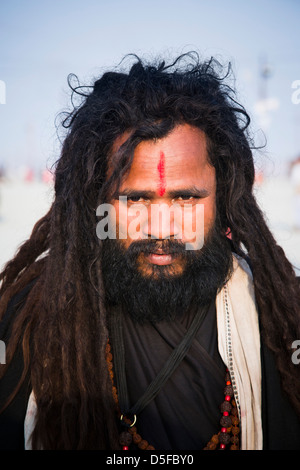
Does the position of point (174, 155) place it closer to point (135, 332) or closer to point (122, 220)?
point (122, 220)

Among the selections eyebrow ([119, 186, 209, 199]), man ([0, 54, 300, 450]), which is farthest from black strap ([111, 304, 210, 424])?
Result: eyebrow ([119, 186, 209, 199])

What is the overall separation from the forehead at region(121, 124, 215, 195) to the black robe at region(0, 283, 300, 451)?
72 centimetres

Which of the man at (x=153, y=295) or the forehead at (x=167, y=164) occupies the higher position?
the forehead at (x=167, y=164)

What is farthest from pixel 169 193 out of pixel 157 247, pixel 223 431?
pixel 223 431

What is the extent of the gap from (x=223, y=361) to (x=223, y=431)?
0.31m

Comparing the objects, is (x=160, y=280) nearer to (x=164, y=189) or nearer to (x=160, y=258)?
(x=160, y=258)

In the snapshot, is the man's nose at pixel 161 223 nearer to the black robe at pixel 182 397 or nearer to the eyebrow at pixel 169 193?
the eyebrow at pixel 169 193

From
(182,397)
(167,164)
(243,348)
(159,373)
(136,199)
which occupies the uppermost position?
(167,164)

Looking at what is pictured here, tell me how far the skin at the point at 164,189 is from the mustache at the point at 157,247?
0.02 meters

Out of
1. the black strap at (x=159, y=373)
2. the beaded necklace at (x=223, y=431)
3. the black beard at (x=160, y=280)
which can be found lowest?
the beaded necklace at (x=223, y=431)

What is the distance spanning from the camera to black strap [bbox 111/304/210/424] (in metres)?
1.94

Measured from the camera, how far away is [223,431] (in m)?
1.93

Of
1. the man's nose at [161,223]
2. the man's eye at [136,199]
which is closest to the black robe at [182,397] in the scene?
the man's nose at [161,223]

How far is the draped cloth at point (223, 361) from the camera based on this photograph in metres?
1.93
